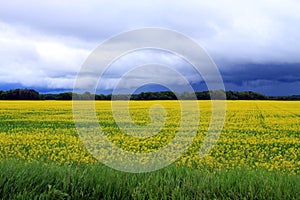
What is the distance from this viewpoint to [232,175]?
4891mm

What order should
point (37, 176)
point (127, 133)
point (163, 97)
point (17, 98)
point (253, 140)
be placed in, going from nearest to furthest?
point (37, 176) < point (253, 140) < point (127, 133) < point (163, 97) < point (17, 98)

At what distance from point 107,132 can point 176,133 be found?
285 cm

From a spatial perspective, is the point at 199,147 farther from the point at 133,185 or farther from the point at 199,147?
the point at 133,185

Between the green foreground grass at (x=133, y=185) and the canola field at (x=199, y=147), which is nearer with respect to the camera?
the green foreground grass at (x=133, y=185)

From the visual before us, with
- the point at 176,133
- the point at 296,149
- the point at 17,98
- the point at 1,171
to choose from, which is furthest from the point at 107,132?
the point at 17,98

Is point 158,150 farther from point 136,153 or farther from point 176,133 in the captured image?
point 176,133

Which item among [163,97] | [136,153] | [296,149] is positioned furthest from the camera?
[163,97]

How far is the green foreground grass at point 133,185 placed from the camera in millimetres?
4238

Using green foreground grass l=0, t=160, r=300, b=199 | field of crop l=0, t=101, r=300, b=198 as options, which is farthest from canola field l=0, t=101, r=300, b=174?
green foreground grass l=0, t=160, r=300, b=199

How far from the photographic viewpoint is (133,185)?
14.9ft

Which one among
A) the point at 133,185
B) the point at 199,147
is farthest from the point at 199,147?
the point at 133,185

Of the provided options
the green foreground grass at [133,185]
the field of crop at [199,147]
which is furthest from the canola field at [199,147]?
the green foreground grass at [133,185]

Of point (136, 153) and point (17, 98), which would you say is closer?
point (136, 153)

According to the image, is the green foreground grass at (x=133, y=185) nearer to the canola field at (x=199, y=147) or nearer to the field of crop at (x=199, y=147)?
the field of crop at (x=199, y=147)
